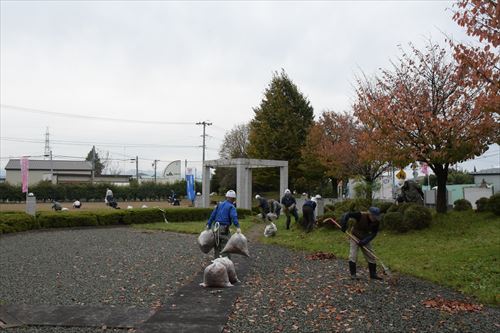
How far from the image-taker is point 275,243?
15.9 m

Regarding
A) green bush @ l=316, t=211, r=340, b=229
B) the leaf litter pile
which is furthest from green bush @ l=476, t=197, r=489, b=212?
the leaf litter pile

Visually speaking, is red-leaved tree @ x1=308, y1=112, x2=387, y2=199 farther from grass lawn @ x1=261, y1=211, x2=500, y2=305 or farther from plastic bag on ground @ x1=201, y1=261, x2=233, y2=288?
plastic bag on ground @ x1=201, y1=261, x2=233, y2=288

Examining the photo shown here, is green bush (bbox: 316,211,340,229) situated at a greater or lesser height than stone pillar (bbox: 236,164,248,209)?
lesser

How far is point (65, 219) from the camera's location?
21.6 meters

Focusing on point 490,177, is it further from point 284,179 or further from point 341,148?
point 284,179

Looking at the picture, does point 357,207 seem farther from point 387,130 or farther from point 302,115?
point 302,115

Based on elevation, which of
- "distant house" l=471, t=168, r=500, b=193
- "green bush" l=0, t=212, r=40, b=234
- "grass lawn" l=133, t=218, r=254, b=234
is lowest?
"grass lawn" l=133, t=218, r=254, b=234

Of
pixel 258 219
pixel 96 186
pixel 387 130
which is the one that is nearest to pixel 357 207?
pixel 387 130

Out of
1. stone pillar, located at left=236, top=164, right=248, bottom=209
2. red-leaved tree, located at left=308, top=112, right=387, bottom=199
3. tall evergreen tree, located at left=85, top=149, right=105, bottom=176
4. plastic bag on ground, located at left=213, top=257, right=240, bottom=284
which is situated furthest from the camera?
tall evergreen tree, located at left=85, top=149, right=105, bottom=176

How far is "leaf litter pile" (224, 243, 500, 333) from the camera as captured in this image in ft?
21.1

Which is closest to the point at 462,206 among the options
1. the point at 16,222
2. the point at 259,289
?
the point at 259,289

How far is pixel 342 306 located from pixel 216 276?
238 centimetres

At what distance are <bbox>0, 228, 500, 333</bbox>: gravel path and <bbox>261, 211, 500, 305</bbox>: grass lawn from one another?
59 cm

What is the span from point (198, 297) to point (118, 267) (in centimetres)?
371
